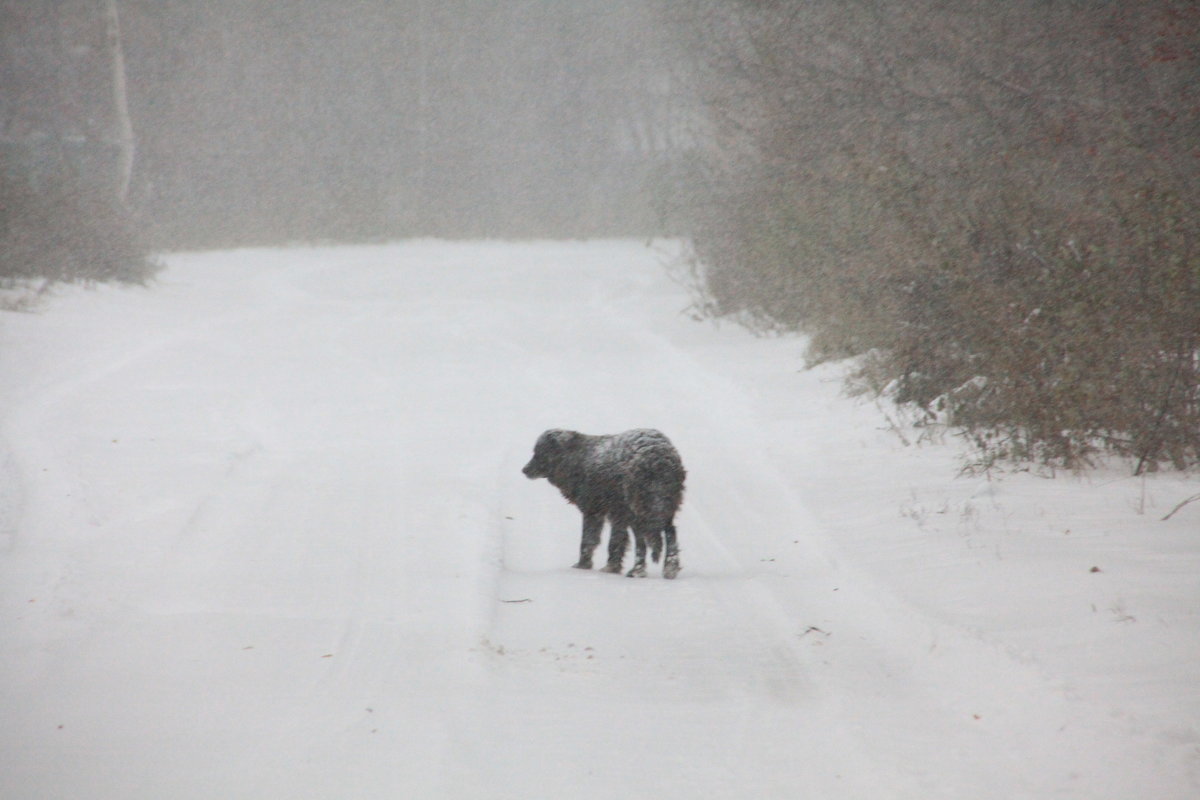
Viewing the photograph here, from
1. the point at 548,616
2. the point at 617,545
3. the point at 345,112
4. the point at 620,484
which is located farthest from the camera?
the point at 345,112

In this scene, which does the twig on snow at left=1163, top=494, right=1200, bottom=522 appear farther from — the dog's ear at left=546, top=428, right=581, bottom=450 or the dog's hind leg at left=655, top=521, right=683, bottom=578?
the dog's ear at left=546, top=428, right=581, bottom=450

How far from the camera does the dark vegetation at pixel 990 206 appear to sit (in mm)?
7727

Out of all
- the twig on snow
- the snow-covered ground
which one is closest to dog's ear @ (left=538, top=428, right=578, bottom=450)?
the snow-covered ground

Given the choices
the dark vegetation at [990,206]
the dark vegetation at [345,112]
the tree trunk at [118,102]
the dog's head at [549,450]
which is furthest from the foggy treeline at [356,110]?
the dog's head at [549,450]

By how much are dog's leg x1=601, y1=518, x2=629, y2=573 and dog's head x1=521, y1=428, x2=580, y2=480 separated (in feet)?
2.24

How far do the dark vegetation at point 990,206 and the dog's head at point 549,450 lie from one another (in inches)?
140

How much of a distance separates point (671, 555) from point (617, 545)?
1.58 feet

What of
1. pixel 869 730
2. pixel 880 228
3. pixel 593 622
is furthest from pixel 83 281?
pixel 869 730

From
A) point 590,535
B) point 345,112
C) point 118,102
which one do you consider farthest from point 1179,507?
point 345,112

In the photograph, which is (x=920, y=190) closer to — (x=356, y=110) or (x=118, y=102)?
(x=118, y=102)

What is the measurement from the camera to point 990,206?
9555mm

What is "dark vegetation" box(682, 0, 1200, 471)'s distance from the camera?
25.3ft

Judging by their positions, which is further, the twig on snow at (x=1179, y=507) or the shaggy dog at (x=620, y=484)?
the shaggy dog at (x=620, y=484)

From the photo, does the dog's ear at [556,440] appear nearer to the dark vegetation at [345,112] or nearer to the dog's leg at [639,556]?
the dog's leg at [639,556]
